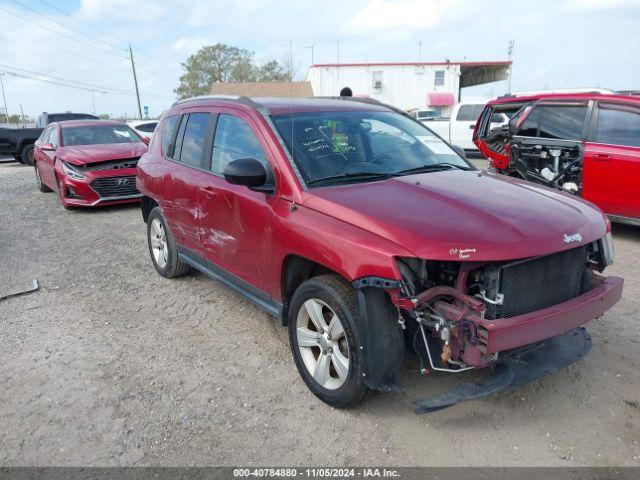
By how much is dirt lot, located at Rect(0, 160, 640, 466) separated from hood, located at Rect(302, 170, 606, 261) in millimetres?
1061

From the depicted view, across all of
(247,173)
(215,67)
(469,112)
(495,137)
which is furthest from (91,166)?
(215,67)

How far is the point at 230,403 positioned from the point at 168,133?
2993mm

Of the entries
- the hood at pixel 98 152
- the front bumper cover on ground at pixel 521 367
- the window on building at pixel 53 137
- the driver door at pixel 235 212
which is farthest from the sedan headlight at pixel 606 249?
the window on building at pixel 53 137

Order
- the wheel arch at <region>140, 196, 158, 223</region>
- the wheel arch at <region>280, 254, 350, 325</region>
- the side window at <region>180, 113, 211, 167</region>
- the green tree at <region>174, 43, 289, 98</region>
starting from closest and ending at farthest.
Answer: the wheel arch at <region>280, 254, 350, 325</region> → the side window at <region>180, 113, 211, 167</region> → the wheel arch at <region>140, 196, 158, 223</region> → the green tree at <region>174, 43, 289, 98</region>

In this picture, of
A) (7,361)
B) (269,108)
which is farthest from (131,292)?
(269,108)

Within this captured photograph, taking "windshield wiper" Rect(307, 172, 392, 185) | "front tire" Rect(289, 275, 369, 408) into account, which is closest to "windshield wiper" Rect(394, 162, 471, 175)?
"windshield wiper" Rect(307, 172, 392, 185)

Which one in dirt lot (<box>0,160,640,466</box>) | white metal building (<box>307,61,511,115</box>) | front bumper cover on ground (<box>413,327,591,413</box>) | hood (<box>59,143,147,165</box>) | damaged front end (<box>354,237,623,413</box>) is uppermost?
white metal building (<box>307,61,511,115</box>)

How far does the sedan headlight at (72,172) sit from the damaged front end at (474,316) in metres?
7.88

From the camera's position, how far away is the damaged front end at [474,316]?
2576mm

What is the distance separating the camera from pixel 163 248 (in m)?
5.48

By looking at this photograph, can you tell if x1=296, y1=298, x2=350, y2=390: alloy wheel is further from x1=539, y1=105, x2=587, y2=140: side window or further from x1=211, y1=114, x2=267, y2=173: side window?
x1=539, y1=105, x2=587, y2=140: side window

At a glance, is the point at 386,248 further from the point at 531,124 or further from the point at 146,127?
the point at 146,127

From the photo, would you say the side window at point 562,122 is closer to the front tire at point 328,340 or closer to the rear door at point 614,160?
the rear door at point 614,160

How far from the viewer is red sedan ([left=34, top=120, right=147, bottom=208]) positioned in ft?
29.7
